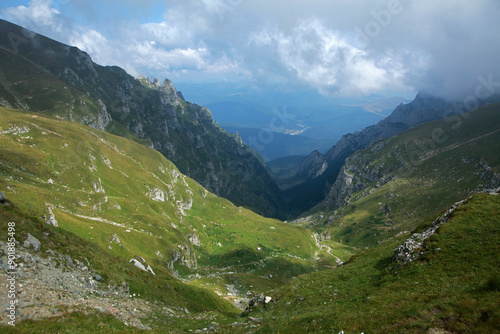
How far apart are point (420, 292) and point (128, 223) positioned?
77.4 m

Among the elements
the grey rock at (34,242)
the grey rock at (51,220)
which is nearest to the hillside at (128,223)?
the grey rock at (51,220)

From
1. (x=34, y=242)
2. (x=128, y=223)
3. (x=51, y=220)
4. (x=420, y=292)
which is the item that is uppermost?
(x=51, y=220)

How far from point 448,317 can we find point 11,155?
10078 cm

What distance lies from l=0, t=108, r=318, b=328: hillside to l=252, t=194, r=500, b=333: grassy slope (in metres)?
17.7

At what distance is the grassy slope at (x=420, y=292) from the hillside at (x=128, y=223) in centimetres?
1769

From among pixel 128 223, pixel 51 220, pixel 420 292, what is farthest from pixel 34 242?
pixel 128 223

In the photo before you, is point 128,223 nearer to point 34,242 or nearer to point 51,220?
point 51,220

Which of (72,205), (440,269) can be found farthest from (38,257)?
(72,205)

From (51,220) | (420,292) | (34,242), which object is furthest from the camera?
(51,220)

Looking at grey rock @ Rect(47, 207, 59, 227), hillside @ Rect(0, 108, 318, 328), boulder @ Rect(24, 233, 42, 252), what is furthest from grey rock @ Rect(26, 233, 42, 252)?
grey rock @ Rect(47, 207, 59, 227)

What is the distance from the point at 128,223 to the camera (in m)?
77.6

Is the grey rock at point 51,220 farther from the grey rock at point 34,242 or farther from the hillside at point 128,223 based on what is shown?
the grey rock at point 34,242

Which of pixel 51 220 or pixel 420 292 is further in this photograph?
pixel 51 220

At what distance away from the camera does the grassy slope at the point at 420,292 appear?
571 inches
